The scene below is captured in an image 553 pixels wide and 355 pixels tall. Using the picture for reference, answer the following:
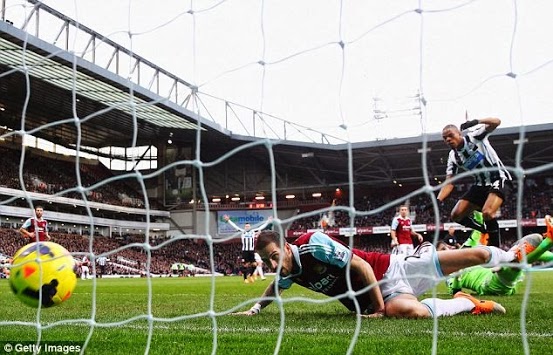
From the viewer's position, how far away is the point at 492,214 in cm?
671

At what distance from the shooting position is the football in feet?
11.4

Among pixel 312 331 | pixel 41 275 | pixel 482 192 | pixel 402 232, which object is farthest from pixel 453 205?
pixel 41 275

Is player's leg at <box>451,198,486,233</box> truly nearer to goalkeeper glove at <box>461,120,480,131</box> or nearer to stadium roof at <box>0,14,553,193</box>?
goalkeeper glove at <box>461,120,480,131</box>

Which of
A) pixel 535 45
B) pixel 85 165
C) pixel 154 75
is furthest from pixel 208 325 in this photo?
pixel 85 165

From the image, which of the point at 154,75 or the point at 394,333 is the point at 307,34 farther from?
the point at 154,75

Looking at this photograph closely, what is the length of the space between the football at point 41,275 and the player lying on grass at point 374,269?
1.25m

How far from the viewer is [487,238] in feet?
24.1

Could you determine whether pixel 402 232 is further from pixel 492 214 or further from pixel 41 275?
pixel 41 275

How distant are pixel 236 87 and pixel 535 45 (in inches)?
82.2

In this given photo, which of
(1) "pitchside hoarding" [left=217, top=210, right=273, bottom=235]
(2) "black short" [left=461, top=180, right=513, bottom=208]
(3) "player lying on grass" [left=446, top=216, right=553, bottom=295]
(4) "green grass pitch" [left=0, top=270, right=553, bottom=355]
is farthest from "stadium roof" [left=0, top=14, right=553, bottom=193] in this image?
(4) "green grass pitch" [left=0, top=270, right=553, bottom=355]

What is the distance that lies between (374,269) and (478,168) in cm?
245

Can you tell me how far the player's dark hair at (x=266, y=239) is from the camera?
12.9 feet

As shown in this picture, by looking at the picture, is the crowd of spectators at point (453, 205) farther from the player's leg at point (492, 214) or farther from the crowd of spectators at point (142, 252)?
the player's leg at point (492, 214)

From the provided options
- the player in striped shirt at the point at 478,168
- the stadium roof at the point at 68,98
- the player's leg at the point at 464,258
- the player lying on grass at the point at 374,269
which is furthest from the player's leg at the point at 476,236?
the stadium roof at the point at 68,98
